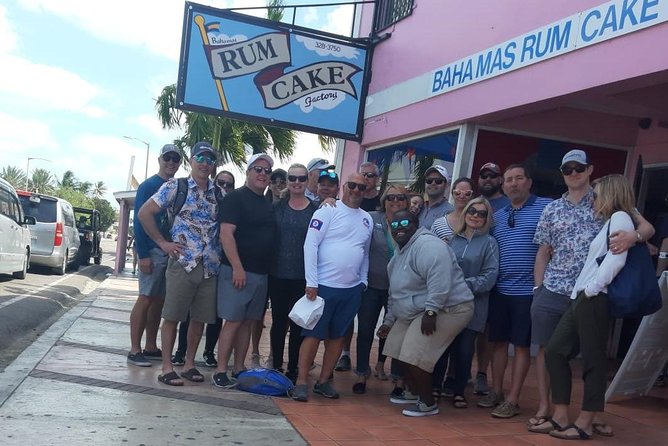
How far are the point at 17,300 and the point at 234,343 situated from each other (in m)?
6.10

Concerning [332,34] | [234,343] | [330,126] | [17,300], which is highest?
[332,34]

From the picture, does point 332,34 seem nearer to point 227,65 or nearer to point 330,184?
point 227,65

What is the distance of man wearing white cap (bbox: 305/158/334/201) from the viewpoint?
555 centimetres

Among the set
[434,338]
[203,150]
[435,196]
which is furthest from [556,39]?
[203,150]

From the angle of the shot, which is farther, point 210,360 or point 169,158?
point 210,360

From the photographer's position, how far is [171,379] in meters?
4.95

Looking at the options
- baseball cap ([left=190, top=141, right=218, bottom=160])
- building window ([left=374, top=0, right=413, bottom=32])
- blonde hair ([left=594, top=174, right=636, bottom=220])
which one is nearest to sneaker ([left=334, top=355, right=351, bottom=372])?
baseball cap ([left=190, top=141, right=218, bottom=160])

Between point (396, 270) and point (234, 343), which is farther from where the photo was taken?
point (234, 343)

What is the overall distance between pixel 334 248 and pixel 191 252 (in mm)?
1078

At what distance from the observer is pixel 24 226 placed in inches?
531

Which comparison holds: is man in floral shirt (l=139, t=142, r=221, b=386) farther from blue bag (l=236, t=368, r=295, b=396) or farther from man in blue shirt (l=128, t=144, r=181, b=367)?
blue bag (l=236, t=368, r=295, b=396)

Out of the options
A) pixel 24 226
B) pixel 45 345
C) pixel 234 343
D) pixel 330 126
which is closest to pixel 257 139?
pixel 24 226

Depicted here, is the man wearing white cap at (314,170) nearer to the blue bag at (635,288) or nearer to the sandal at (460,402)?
the sandal at (460,402)

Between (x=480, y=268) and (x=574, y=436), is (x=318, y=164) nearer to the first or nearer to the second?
(x=480, y=268)
